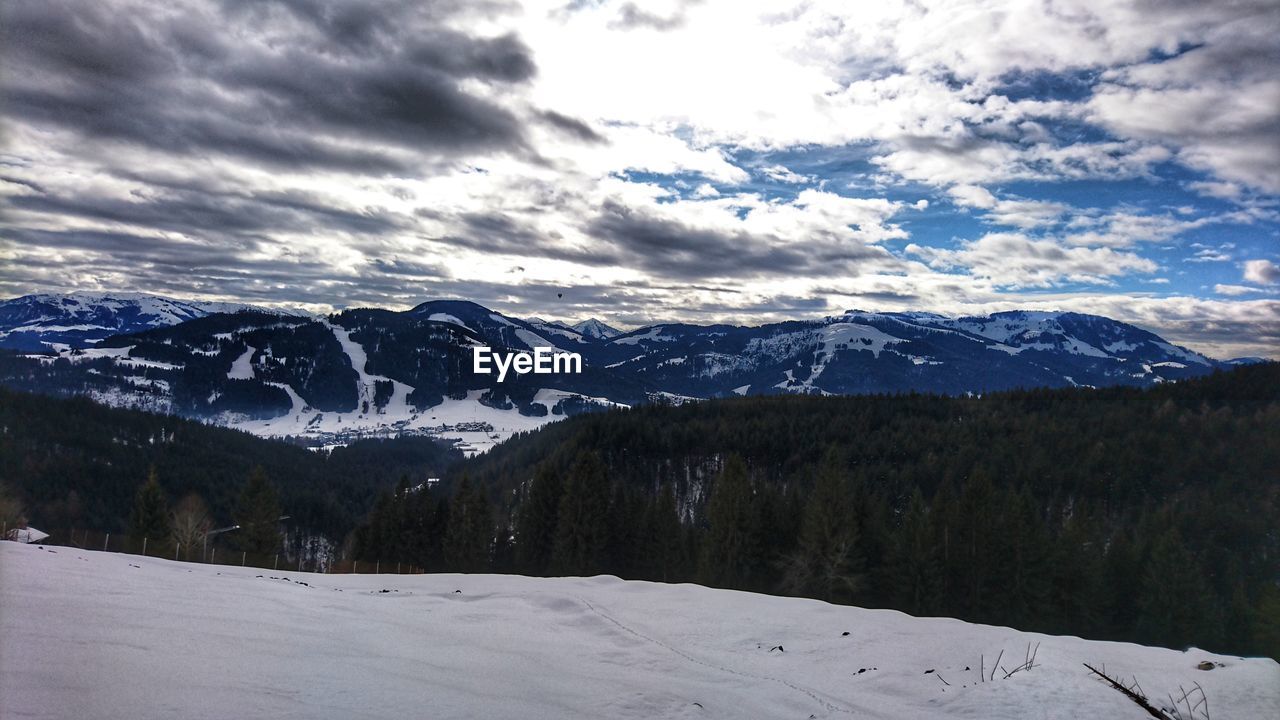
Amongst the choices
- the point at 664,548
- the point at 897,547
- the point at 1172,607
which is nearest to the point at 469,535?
the point at 664,548

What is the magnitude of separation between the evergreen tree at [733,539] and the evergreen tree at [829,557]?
13.0 ft

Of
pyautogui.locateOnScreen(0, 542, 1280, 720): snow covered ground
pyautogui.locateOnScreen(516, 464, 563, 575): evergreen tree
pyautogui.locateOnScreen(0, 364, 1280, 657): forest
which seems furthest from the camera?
pyautogui.locateOnScreen(516, 464, 563, 575): evergreen tree

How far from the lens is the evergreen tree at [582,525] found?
55.7 m

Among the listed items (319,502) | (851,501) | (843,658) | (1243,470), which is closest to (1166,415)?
(1243,470)

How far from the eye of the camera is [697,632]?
18.7m

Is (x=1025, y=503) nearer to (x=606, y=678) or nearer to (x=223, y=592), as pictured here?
(x=606, y=678)

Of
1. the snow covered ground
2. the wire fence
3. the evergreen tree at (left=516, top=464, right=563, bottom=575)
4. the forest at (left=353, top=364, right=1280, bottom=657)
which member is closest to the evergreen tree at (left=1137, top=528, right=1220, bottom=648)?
the forest at (left=353, top=364, right=1280, bottom=657)

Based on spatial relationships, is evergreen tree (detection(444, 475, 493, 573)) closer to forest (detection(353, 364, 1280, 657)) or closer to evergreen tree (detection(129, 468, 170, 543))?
Result: forest (detection(353, 364, 1280, 657))

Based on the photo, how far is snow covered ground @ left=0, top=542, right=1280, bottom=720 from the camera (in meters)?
7.72

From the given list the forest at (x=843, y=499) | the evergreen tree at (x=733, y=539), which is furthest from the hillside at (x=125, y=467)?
the evergreen tree at (x=733, y=539)

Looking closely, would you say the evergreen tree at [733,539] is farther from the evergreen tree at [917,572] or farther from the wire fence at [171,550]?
the wire fence at [171,550]

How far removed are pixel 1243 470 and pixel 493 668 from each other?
487ft

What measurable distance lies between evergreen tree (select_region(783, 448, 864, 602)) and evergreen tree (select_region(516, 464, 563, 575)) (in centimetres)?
2285

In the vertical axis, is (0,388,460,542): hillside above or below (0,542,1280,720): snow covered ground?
below
